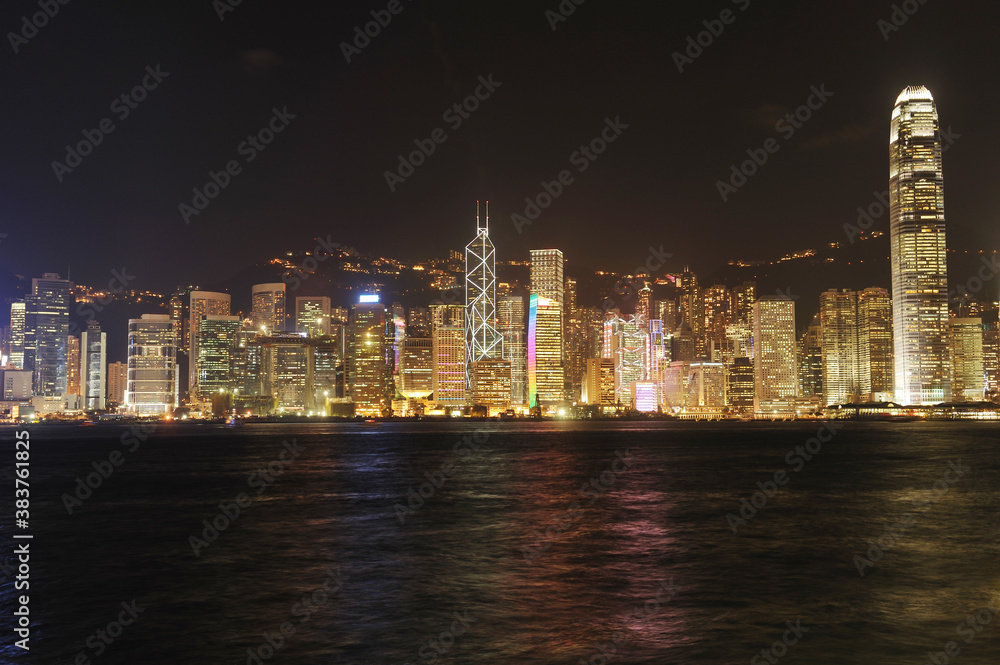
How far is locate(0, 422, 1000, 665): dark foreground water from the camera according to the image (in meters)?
19.2

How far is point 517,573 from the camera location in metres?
27.5

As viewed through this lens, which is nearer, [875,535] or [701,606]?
[701,606]

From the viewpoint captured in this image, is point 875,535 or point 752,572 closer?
point 752,572

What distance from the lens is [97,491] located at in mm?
57125

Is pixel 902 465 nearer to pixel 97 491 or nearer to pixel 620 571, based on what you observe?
pixel 620 571

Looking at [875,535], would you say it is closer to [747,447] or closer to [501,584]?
[501,584]

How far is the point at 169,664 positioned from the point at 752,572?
18421 mm

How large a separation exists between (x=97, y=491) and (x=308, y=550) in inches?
1277

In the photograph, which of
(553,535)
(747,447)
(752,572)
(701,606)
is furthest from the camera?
(747,447)

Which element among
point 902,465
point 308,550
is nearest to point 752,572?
point 308,550

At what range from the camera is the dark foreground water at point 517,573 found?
63.0 feet

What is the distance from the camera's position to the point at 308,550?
32.1m

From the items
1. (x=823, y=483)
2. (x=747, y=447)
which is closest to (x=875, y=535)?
(x=823, y=483)

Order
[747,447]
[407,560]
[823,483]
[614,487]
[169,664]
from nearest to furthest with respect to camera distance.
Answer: [169,664] → [407,560] → [614,487] → [823,483] → [747,447]
